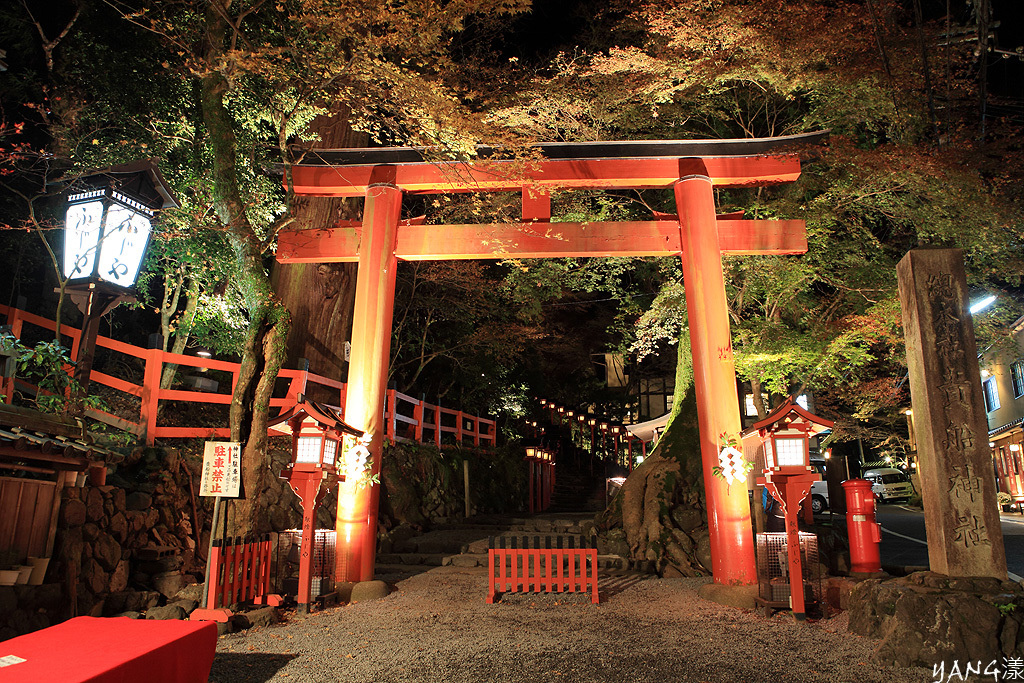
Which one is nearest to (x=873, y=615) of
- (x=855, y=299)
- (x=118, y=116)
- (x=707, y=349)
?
(x=707, y=349)

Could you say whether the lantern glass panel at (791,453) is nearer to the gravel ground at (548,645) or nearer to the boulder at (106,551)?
the gravel ground at (548,645)

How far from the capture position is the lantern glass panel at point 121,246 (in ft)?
19.1

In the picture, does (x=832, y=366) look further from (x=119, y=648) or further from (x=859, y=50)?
(x=119, y=648)

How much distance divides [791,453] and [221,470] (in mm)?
6480

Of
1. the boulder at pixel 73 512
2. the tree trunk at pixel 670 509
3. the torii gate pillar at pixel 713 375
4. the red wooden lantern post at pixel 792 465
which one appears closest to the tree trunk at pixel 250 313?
the boulder at pixel 73 512

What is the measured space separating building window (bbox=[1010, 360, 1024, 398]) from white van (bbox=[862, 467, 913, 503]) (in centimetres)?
629

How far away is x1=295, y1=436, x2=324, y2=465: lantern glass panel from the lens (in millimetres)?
7609

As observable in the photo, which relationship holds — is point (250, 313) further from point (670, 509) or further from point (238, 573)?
point (670, 509)

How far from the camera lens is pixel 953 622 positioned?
518 cm

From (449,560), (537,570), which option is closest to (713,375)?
(537,570)

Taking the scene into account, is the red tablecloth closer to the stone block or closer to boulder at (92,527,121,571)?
boulder at (92,527,121,571)

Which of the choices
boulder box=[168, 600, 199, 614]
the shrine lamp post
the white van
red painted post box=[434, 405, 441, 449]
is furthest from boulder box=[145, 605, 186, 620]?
the white van

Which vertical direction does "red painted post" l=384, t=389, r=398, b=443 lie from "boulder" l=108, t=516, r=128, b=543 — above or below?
above

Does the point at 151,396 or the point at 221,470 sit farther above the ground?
the point at 151,396
